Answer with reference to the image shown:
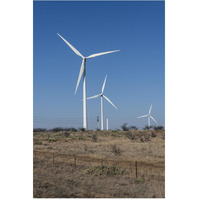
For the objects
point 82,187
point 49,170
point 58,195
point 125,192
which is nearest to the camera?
point 58,195

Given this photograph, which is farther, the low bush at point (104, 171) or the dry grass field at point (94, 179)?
the low bush at point (104, 171)

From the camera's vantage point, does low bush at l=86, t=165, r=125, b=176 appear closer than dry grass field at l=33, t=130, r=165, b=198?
No

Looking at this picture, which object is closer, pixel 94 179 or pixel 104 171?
pixel 94 179
